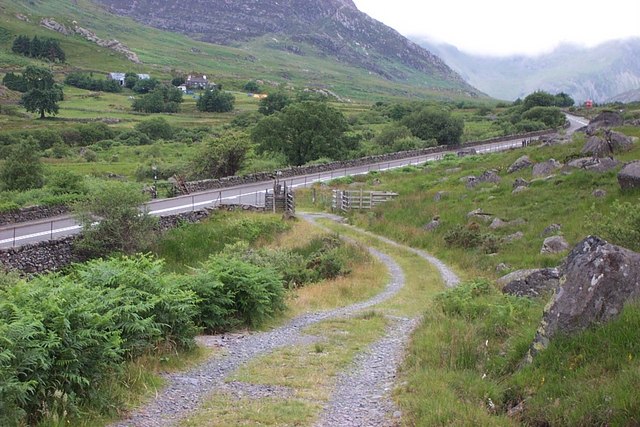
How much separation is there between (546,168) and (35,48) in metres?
186

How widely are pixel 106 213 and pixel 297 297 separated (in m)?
14.1

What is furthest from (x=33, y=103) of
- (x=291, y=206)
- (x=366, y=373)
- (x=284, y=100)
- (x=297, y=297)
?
(x=366, y=373)

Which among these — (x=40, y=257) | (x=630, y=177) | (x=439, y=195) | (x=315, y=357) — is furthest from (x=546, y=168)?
(x=40, y=257)

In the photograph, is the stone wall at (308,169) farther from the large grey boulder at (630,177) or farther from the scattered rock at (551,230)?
the large grey boulder at (630,177)

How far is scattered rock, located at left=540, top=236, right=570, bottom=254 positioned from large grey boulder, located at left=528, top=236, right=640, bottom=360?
38.9 feet

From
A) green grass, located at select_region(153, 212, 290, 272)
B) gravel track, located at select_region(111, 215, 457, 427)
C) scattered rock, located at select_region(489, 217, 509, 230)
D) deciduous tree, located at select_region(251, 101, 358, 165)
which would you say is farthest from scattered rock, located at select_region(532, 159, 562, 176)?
deciduous tree, located at select_region(251, 101, 358, 165)

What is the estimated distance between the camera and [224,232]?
31109 millimetres

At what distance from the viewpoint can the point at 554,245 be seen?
2086 centimetres

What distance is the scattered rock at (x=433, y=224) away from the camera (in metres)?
29.3

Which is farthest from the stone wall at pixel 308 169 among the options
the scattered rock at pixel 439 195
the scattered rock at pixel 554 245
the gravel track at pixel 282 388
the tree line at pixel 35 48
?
the tree line at pixel 35 48

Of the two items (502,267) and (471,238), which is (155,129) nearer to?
(471,238)

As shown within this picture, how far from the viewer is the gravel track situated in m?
8.33

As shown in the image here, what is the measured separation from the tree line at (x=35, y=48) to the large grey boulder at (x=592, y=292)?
20087 cm

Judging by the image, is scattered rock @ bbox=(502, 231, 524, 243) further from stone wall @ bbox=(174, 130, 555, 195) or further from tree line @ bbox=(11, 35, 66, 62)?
tree line @ bbox=(11, 35, 66, 62)
